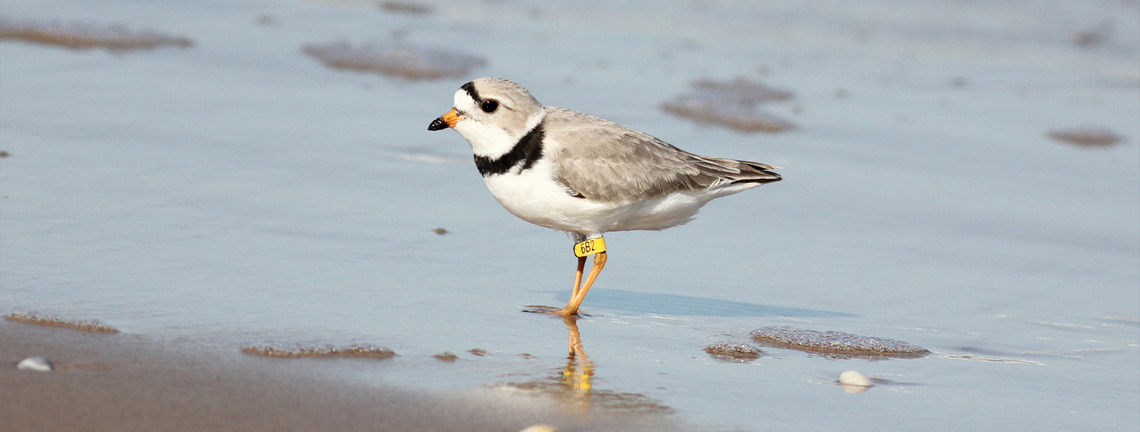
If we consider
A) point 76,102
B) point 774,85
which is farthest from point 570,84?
point 76,102

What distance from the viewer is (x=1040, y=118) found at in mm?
10703

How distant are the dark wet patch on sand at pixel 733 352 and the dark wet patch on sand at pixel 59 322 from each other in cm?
223

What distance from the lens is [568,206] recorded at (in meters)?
5.47

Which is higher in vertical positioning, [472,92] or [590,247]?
[472,92]

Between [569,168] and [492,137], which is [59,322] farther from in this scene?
[569,168]

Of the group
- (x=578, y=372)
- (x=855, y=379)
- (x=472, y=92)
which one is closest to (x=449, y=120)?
(x=472, y=92)

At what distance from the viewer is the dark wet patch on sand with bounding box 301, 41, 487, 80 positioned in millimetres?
10617

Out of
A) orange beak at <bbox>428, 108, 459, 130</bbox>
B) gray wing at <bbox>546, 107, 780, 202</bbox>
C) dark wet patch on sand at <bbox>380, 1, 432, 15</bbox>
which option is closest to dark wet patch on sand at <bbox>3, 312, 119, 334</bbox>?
orange beak at <bbox>428, 108, 459, 130</bbox>

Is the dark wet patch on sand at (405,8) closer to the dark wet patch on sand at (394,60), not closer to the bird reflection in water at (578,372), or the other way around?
the dark wet patch on sand at (394,60)

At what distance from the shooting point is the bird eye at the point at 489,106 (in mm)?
5508

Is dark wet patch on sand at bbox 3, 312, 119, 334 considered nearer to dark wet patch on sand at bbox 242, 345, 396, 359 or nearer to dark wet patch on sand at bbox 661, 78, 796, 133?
dark wet patch on sand at bbox 242, 345, 396, 359

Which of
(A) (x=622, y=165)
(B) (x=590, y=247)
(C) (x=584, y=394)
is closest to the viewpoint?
(C) (x=584, y=394)

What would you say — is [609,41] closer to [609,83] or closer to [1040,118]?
[609,83]

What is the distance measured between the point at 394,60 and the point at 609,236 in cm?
430
